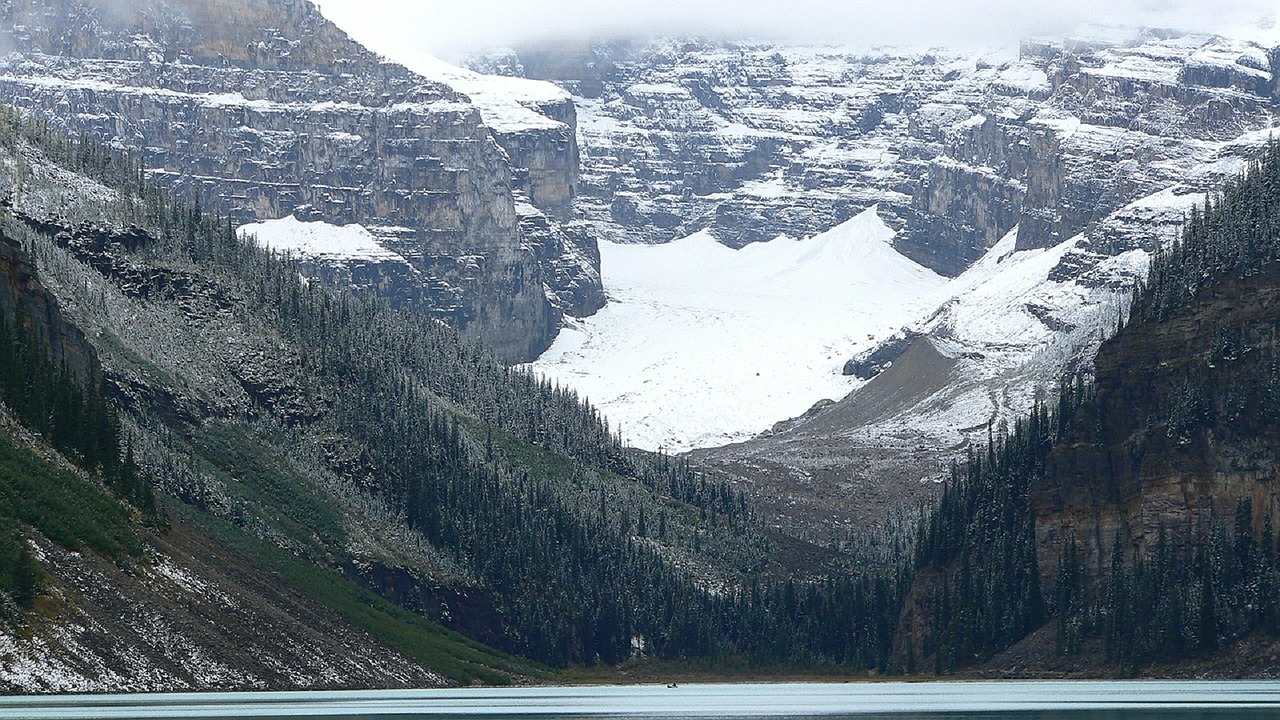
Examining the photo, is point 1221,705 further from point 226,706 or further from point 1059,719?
point 226,706

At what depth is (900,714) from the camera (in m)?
198

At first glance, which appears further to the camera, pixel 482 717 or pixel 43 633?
pixel 482 717

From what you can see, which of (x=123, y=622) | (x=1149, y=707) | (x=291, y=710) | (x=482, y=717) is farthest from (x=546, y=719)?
(x=1149, y=707)

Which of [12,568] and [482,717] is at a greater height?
[12,568]

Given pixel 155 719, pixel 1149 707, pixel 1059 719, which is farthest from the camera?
pixel 1149 707

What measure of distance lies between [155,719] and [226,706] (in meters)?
27.9

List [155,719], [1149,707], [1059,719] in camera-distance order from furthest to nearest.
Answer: [1149,707]
[1059,719]
[155,719]

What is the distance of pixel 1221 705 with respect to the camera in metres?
194

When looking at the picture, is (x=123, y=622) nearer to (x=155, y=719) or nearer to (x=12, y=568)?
(x=12, y=568)

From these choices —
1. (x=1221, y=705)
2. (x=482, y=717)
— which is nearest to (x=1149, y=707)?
(x=1221, y=705)

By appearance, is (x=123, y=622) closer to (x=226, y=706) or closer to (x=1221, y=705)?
(x=226, y=706)

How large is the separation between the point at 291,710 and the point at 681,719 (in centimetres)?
3098

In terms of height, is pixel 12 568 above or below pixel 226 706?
above

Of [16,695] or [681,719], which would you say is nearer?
[16,695]
